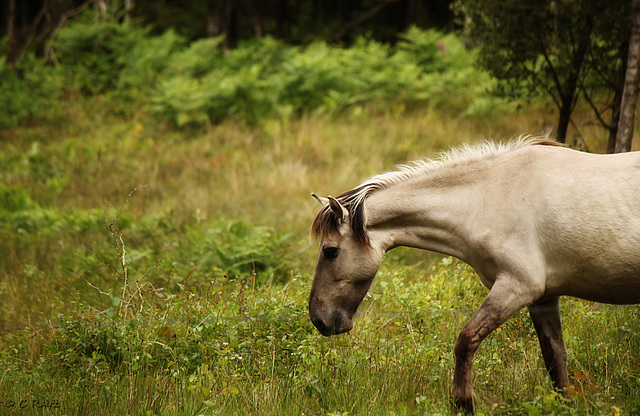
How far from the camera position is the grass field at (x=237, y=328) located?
13.8ft

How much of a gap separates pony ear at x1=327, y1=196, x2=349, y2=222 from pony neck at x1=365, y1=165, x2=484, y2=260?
0.57 ft

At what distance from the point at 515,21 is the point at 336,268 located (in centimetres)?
502

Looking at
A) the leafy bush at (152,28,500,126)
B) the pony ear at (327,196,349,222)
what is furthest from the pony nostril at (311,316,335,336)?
the leafy bush at (152,28,500,126)

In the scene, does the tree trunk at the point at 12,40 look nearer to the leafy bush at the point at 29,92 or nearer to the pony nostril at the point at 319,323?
the leafy bush at the point at 29,92

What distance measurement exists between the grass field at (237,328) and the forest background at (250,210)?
1.1 inches

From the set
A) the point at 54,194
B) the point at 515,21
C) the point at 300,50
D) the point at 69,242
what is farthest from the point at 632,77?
the point at 300,50

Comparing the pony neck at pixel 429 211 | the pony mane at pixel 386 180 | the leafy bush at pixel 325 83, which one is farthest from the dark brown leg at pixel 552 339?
the leafy bush at pixel 325 83

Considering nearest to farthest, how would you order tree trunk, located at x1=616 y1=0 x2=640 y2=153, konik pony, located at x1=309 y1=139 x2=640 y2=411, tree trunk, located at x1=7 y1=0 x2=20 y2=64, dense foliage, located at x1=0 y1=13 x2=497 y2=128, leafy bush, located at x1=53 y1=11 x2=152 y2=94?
1. konik pony, located at x1=309 y1=139 x2=640 y2=411
2. tree trunk, located at x1=616 y1=0 x2=640 y2=153
3. dense foliage, located at x1=0 y1=13 x2=497 y2=128
4. leafy bush, located at x1=53 y1=11 x2=152 y2=94
5. tree trunk, located at x1=7 y1=0 x2=20 y2=64

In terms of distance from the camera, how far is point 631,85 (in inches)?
240

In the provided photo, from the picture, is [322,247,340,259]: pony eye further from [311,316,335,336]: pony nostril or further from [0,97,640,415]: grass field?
[0,97,640,415]: grass field

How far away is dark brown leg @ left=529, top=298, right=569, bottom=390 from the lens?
4.33 m

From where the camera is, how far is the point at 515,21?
25.0ft

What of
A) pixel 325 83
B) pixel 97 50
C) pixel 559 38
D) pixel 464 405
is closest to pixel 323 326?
pixel 464 405

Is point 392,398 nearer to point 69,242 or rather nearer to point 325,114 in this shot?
point 69,242
